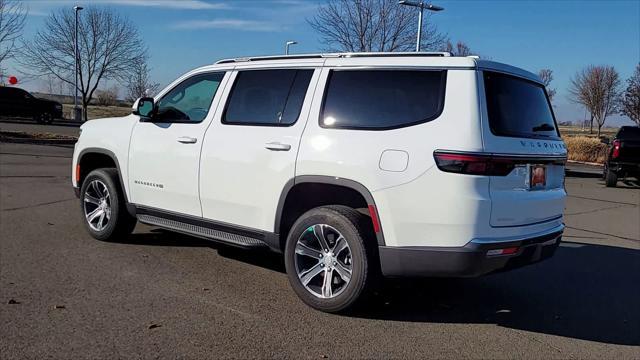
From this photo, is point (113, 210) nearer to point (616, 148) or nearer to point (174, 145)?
point (174, 145)

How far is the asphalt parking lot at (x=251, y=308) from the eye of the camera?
3820 mm

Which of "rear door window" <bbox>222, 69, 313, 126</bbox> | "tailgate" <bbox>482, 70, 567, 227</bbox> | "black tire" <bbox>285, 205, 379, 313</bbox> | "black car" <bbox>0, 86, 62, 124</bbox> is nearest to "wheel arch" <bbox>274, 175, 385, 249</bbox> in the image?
"black tire" <bbox>285, 205, 379, 313</bbox>

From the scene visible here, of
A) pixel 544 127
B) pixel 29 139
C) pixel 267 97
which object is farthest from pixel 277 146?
pixel 29 139

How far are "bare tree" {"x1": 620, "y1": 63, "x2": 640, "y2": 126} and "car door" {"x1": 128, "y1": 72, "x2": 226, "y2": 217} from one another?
40.2 metres

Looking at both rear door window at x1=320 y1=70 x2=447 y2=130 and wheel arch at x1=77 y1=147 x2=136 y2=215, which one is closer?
rear door window at x1=320 y1=70 x2=447 y2=130

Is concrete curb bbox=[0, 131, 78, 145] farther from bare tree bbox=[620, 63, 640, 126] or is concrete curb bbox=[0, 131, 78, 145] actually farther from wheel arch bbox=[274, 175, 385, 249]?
bare tree bbox=[620, 63, 640, 126]

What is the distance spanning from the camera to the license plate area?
4230 millimetres

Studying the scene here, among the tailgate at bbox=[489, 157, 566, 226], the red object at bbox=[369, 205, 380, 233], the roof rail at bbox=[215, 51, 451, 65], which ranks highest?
the roof rail at bbox=[215, 51, 451, 65]

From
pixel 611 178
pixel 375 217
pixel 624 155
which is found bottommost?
pixel 611 178

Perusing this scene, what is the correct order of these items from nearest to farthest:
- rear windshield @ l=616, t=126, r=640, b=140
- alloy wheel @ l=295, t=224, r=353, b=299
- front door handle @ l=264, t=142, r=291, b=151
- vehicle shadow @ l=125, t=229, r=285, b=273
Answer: alloy wheel @ l=295, t=224, r=353, b=299, front door handle @ l=264, t=142, r=291, b=151, vehicle shadow @ l=125, t=229, r=285, b=273, rear windshield @ l=616, t=126, r=640, b=140

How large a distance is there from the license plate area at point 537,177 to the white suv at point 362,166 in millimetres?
15

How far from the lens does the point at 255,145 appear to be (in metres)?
4.85

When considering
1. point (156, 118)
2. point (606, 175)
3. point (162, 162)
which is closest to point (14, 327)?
point (162, 162)

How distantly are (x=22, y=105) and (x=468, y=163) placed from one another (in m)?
32.0
